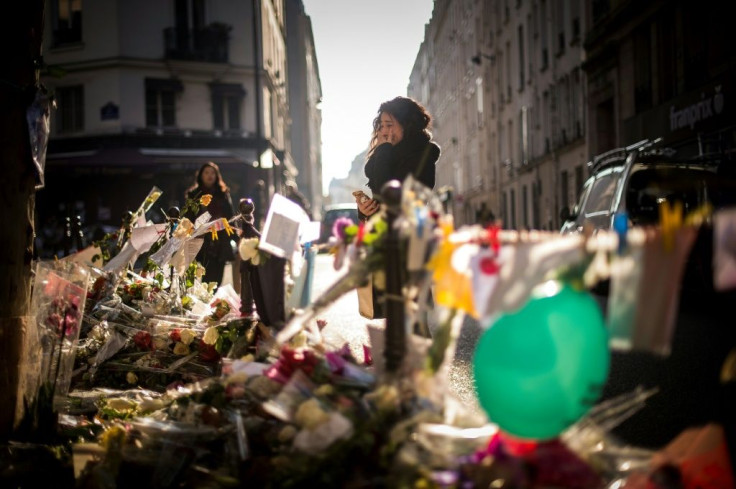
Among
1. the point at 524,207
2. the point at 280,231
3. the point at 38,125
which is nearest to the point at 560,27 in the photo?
the point at 524,207

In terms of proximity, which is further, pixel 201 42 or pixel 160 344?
pixel 201 42

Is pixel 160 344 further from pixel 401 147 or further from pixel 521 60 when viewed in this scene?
pixel 521 60

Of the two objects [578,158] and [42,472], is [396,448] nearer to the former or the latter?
[42,472]

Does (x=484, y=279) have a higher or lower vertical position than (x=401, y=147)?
lower

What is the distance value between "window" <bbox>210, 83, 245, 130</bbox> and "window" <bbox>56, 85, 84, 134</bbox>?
18.1 ft

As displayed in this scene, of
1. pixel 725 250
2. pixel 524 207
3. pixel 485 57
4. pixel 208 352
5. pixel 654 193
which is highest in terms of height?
pixel 485 57

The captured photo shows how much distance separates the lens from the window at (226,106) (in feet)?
107

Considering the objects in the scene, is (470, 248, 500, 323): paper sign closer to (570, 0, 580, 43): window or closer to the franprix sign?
the franprix sign

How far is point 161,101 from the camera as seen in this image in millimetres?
31938

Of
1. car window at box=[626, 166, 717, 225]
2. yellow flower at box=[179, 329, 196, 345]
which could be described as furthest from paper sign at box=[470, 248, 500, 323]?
car window at box=[626, 166, 717, 225]

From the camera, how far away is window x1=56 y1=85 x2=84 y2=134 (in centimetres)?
3141

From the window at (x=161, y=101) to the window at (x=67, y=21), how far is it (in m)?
3.69

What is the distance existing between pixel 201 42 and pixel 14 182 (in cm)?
3102

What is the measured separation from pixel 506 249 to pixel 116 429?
1.75 metres
